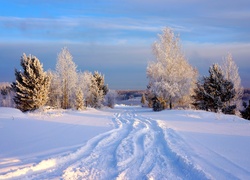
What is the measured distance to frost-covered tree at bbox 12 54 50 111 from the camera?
30016 millimetres

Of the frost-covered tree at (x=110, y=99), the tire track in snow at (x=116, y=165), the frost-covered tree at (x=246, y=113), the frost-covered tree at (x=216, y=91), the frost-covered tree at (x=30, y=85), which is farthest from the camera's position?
the frost-covered tree at (x=110, y=99)

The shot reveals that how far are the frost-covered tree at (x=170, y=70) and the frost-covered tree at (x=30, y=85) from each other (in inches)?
533

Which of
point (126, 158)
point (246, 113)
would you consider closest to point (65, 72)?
point (246, 113)

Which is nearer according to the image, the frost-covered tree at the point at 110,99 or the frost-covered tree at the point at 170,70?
the frost-covered tree at the point at 170,70

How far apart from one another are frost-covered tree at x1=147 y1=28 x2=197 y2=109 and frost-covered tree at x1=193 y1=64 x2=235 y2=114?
6.31 ft

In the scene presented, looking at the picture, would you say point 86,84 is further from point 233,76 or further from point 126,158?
point 126,158

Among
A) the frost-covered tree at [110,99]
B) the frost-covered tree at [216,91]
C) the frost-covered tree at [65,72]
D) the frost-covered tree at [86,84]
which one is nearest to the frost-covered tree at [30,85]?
the frost-covered tree at [65,72]

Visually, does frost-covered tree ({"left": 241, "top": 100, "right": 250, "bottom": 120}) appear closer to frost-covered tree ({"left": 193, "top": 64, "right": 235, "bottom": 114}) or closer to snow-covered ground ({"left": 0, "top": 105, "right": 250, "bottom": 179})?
frost-covered tree ({"left": 193, "top": 64, "right": 235, "bottom": 114})

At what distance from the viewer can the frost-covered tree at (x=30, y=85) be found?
30016 mm

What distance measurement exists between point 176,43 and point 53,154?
27.6 metres

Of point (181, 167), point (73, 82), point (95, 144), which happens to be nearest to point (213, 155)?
point (181, 167)

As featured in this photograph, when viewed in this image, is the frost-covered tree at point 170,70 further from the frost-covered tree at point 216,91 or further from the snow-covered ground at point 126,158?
the snow-covered ground at point 126,158

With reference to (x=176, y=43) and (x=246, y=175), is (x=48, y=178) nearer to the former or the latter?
(x=246, y=175)

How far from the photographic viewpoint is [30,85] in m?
30.3
